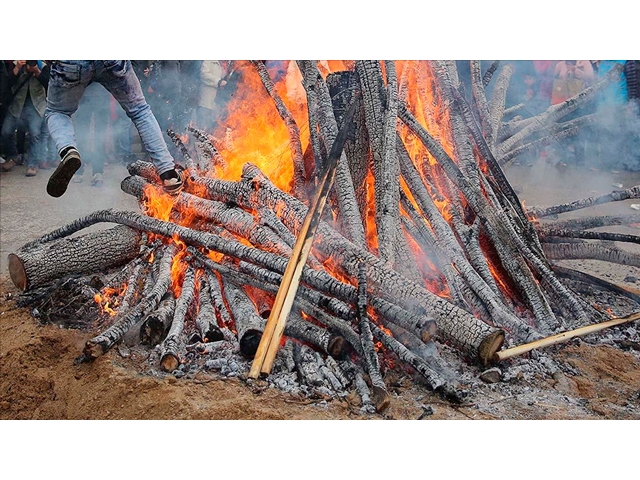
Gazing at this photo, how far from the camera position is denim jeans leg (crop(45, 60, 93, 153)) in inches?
167

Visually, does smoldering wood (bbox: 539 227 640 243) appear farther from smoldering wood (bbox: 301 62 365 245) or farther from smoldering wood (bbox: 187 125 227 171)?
smoldering wood (bbox: 187 125 227 171)

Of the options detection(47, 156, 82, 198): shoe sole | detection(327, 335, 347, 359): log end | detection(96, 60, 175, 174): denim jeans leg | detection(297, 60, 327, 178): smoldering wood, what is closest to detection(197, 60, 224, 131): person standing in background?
detection(96, 60, 175, 174): denim jeans leg

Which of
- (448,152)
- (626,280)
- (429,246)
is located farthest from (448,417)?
(626,280)

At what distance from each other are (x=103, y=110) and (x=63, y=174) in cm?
120

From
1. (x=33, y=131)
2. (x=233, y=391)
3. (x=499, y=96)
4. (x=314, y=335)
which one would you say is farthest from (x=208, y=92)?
(x=233, y=391)

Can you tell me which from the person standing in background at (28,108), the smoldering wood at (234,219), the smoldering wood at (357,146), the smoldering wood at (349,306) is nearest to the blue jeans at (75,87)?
the person standing in background at (28,108)

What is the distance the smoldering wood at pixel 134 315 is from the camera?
139 inches

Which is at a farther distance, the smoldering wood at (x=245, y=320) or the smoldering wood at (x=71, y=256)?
the smoldering wood at (x=71, y=256)

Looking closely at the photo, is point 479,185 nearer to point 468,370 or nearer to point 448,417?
point 468,370

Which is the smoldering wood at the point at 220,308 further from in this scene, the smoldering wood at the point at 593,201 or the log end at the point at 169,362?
the smoldering wood at the point at 593,201

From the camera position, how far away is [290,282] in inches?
141

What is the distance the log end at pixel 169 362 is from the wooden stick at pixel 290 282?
49 centimetres

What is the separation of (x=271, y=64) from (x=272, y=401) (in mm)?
3132

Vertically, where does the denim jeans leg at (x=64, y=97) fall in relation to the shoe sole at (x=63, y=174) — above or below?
above
